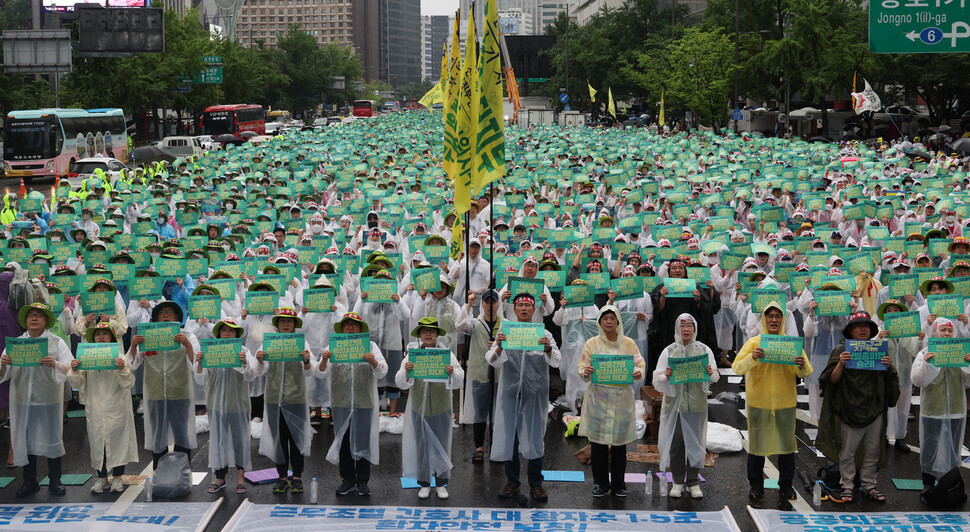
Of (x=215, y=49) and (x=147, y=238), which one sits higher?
(x=215, y=49)

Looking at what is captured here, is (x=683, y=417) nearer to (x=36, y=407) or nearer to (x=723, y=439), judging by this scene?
(x=723, y=439)

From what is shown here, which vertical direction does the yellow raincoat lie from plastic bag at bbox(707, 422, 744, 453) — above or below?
above

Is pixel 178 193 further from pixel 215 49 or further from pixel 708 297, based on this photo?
pixel 215 49

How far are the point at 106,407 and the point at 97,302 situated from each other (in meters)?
1.86

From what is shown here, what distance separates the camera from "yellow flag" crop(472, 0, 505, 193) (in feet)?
33.4

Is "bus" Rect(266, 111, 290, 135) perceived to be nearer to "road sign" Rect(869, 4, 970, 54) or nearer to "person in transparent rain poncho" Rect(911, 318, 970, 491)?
"road sign" Rect(869, 4, 970, 54)

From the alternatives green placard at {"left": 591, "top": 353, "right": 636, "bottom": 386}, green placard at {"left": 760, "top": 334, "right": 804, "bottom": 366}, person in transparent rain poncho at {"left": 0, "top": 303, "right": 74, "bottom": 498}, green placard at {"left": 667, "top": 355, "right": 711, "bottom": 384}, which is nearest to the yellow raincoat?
green placard at {"left": 760, "top": 334, "right": 804, "bottom": 366}

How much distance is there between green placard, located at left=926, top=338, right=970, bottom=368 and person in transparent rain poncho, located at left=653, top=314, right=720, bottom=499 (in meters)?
1.63

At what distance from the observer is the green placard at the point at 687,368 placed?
28.6ft

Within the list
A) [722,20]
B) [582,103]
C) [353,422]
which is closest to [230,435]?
[353,422]

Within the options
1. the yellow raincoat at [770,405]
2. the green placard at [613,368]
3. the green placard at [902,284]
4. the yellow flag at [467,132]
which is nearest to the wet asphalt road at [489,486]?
the yellow raincoat at [770,405]

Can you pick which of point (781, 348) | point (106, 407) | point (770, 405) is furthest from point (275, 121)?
point (781, 348)

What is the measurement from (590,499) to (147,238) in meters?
8.15

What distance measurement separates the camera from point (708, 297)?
12.0m
